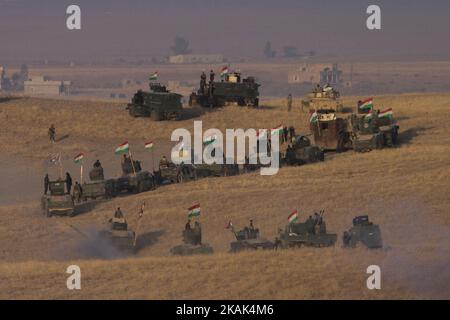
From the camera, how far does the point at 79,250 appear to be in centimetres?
4325

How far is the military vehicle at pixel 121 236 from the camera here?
43.3m

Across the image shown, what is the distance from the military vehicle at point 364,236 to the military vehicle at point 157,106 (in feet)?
130

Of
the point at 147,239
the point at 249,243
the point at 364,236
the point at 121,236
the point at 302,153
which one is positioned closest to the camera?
the point at 364,236

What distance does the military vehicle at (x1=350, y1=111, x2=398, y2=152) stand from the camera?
63312 millimetres

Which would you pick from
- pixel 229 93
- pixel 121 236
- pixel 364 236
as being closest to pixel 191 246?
pixel 121 236

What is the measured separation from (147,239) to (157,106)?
33.1 m

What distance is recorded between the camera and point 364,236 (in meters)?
38.8


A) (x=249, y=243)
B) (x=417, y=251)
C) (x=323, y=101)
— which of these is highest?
(x=323, y=101)

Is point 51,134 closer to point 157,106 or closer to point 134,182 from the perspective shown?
point 157,106

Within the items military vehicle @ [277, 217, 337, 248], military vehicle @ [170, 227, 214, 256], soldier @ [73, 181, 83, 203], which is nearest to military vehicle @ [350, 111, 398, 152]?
soldier @ [73, 181, 83, 203]

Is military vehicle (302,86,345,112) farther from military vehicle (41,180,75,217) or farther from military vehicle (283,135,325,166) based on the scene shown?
military vehicle (41,180,75,217)

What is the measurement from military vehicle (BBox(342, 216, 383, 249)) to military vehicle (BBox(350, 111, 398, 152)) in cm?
2420

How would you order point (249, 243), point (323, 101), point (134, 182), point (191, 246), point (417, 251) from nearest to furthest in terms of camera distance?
point (417, 251) → point (249, 243) → point (191, 246) → point (134, 182) → point (323, 101)
